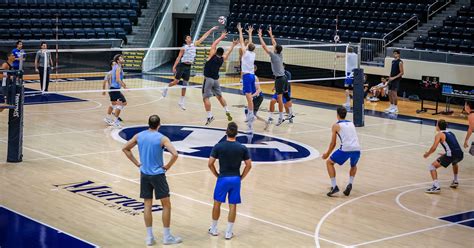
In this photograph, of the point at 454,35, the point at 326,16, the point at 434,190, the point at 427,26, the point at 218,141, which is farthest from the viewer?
the point at 326,16

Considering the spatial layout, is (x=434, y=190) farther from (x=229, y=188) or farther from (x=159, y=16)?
(x=159, y=16)

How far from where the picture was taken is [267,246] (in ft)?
38.2

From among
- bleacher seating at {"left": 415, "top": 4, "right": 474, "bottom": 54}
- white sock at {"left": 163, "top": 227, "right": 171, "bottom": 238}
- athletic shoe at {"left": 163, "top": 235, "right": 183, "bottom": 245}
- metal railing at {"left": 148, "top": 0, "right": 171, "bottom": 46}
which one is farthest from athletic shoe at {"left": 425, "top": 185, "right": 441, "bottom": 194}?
metal railing at {"left": 148, "top": 0, "right": 171, "bottom": 46}

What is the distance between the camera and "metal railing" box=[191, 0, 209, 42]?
3974 cm

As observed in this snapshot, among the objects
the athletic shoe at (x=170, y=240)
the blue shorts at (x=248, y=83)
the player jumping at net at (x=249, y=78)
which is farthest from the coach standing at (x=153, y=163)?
the blue shorts at (x=248, y=83)

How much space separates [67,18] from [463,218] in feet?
93.0

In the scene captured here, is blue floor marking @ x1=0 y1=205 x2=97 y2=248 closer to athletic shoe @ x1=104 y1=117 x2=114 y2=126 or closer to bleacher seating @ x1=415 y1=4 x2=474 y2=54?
athletic shoe @ x1=104 y1=117 x2=114 y2=126

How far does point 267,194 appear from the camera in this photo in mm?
15008

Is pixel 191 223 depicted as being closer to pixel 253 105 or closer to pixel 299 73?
pixel 253 105

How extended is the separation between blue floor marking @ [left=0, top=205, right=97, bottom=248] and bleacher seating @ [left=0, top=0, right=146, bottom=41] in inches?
964

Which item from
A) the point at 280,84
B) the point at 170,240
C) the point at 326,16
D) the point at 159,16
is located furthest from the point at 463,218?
the point at 159,16

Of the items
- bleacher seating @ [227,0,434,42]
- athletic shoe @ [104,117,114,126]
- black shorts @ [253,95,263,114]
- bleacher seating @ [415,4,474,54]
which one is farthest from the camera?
bleacher seating @ [227,0,434,42]

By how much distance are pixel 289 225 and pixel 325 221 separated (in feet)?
2.40

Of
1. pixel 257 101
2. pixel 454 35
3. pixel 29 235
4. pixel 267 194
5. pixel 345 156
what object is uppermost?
pixel 454 35
